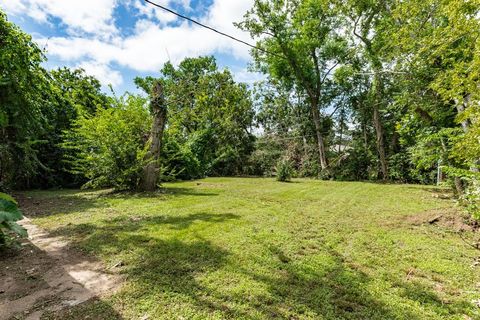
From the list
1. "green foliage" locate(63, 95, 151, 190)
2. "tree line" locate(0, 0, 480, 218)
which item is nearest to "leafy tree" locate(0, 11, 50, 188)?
"tree line" locate(0, 0, 480, 218)

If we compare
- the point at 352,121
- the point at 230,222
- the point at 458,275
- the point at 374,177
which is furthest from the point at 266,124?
the point at 458,275

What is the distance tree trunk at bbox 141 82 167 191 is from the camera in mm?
7777

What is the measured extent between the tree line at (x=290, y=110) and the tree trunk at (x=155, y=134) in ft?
0.12

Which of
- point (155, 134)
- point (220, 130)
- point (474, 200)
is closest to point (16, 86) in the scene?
point (155, 134)

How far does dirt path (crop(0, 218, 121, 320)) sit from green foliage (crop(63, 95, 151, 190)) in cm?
426

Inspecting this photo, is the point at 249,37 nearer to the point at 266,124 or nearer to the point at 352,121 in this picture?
the point at 266,124

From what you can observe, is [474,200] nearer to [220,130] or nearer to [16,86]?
[16,86]

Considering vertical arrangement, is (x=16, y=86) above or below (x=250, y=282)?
above

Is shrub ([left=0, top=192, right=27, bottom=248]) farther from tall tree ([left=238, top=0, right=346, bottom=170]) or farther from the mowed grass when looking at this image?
tall tree ([left=238, top=0, right=346, bottom=170])

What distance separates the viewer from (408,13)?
761 centimetres

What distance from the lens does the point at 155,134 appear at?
785 cm

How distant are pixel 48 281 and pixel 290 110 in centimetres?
2042

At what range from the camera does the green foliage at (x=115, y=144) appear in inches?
287

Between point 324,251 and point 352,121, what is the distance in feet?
58.0
